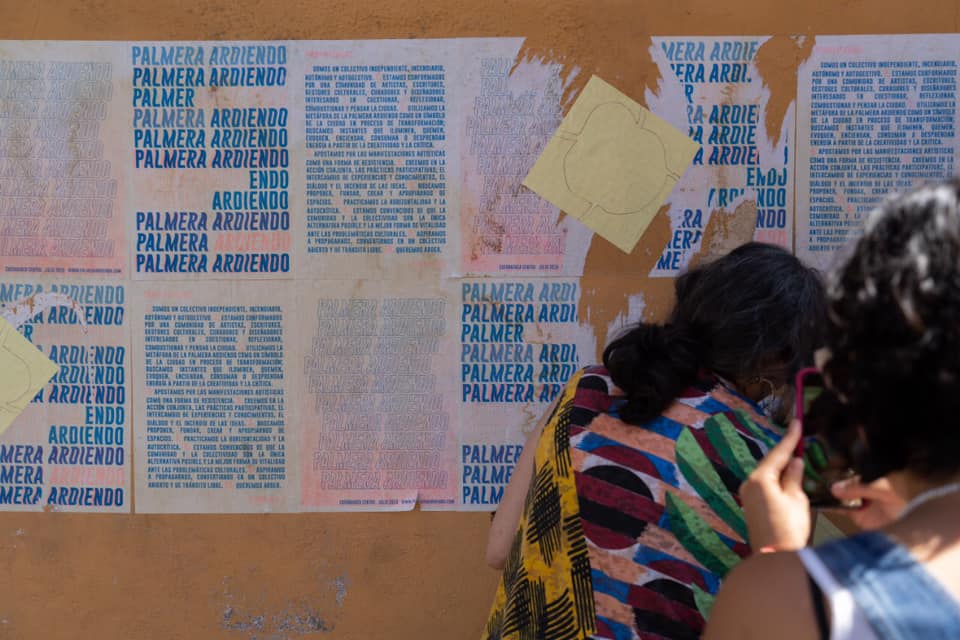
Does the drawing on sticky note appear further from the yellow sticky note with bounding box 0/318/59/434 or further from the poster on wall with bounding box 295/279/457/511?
the yellow sticky note with bounding box 0/318/59/434

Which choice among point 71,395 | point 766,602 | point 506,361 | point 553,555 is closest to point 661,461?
point 553,555

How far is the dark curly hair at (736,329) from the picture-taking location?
149 cm

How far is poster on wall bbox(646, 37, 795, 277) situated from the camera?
Answer: 7.88ft

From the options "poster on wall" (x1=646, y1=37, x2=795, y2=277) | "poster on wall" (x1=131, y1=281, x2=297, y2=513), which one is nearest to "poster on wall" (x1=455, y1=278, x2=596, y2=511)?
"poster on wall" (x1=646, y1=37, x2=795, y2=277)

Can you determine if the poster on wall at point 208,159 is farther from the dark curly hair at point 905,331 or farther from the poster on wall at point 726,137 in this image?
the dark curly hair at point 905,331

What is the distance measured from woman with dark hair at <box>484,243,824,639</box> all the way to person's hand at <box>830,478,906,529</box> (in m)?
0.27

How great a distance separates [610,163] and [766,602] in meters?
1.65

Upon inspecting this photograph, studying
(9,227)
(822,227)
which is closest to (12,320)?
(9,227)

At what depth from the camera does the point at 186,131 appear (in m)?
2.45

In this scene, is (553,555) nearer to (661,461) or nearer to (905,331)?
(661,461)

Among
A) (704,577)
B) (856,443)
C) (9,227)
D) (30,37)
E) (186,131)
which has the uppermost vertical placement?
(30,37)

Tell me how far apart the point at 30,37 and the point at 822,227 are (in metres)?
2.26

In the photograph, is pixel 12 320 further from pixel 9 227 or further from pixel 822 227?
pixel 822 227

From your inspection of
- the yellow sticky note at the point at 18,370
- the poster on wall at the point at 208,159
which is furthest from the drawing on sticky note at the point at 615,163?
the yellow sticky note at the point at 18,370
